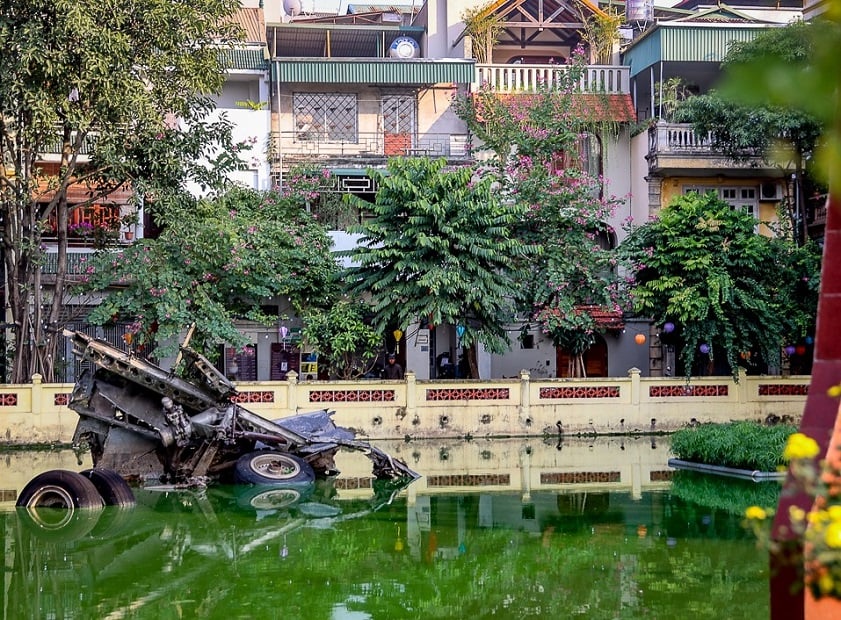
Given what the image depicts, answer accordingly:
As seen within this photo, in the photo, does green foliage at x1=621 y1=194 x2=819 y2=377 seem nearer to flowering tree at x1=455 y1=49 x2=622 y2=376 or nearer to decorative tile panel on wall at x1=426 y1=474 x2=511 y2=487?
flowering tree at x1=455 y1=49 x2=622 y2=376

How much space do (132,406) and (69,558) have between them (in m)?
5.57

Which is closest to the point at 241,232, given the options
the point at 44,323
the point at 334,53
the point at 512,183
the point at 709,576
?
the point at 44,323

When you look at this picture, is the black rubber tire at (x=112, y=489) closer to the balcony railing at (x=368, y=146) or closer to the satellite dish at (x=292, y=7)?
the balcony railing at (x=368, y=146)

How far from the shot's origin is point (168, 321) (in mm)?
25891

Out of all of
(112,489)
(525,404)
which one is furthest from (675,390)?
(112,489)

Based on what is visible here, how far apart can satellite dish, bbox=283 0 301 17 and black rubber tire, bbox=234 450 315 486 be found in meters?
23.0

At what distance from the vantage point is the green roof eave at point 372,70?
31.9 meters

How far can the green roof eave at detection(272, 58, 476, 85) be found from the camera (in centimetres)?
3189

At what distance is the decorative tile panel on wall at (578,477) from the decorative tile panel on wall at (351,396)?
6315 millimetres

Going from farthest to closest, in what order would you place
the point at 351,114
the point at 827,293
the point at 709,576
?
1. the point at 351,114
2. the point at 709,576
3. the point at 827,293

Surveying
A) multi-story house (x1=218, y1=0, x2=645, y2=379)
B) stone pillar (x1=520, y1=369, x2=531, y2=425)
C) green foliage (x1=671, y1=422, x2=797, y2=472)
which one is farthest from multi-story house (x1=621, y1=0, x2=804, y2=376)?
green foliage (x1=671, y1=422, x2=797, y2=472)

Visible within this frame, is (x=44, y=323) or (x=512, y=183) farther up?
(x=512, y=183)

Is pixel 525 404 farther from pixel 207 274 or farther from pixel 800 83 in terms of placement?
pixel 800 83

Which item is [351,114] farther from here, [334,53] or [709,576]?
[709,576]
